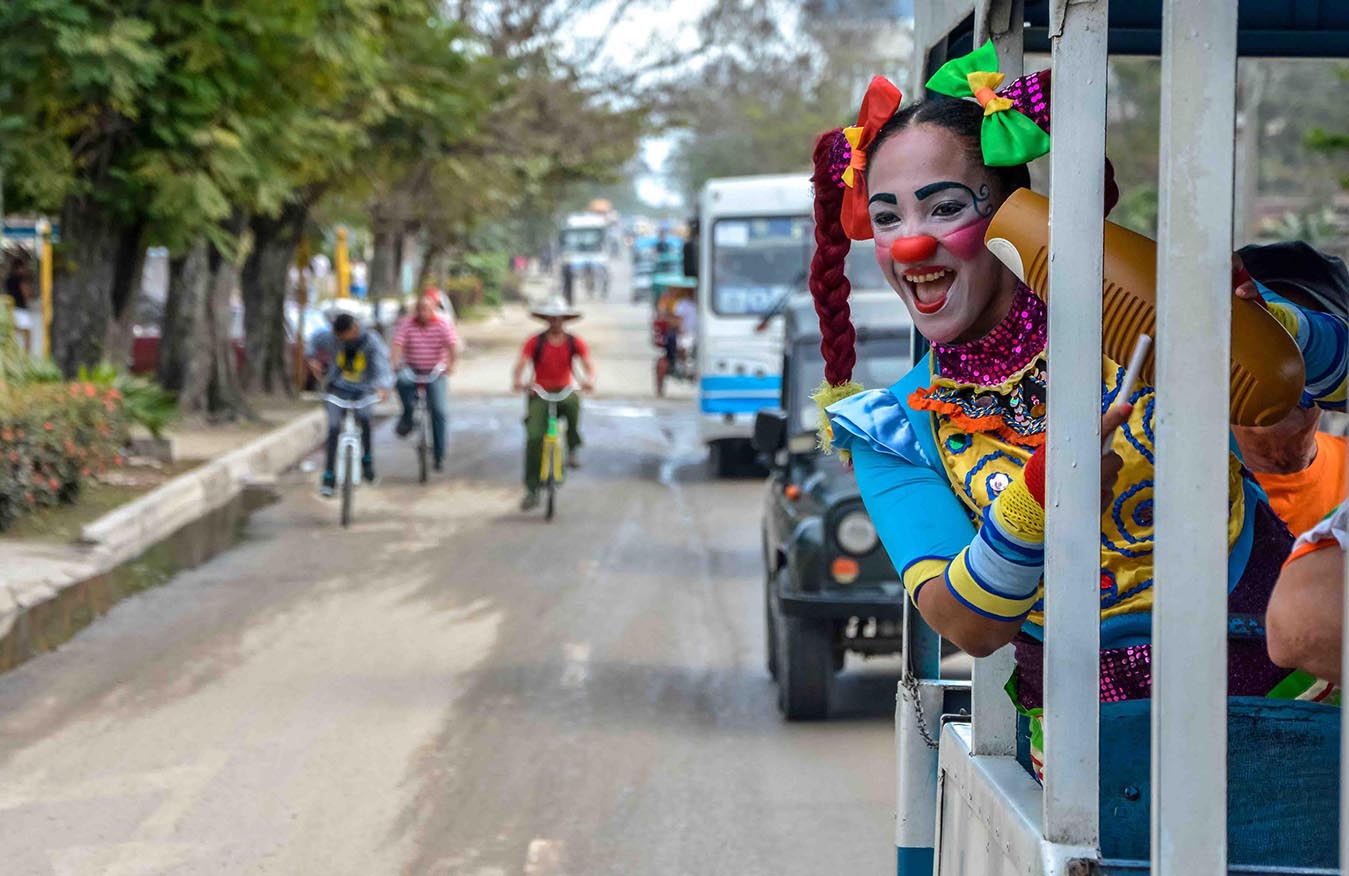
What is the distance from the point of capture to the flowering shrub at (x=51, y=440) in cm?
1295

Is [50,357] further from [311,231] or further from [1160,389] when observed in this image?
[1160,389]

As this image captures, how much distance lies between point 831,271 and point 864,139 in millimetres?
343

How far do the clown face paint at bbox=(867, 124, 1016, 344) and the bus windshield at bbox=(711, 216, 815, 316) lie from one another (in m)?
17.0

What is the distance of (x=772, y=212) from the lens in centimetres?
1986

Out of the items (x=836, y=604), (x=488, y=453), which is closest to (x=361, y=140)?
(x=488, y=453)

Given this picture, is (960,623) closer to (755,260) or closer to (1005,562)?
(1005,562)

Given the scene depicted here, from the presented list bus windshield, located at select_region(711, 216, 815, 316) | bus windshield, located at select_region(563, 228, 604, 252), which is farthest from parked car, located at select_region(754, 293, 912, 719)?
bus windshield, located at select_region(563, 228, 604, 252)

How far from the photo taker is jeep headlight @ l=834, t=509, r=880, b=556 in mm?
7984

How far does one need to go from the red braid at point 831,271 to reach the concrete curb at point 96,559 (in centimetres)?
716

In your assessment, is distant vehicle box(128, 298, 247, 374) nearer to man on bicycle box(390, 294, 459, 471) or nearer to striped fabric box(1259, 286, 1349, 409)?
man on bicycle box(390, 294, 459, 471)

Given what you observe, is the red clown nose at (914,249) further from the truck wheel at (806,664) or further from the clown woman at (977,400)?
the truck wheel at (806,664)

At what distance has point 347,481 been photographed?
1519 cm

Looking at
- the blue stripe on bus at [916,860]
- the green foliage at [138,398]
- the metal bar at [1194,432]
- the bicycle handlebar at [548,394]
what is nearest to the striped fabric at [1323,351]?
the metal bar at [1194,432]

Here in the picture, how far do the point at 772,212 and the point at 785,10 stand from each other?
13077 mm
